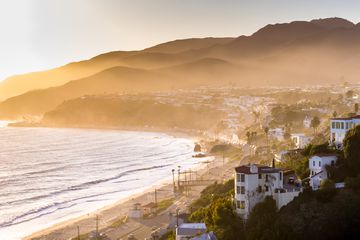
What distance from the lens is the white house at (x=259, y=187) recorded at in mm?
34094

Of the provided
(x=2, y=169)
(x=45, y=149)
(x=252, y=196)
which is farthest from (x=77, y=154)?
(x=252, y=196)

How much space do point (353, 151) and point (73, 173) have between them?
176ft

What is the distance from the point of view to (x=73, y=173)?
82625 mm

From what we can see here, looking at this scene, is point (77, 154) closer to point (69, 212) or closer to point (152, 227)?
point (69, 212)

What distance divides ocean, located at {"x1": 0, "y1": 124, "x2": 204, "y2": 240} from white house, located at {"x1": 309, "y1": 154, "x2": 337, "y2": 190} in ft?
86.5

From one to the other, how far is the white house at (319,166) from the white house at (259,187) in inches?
119

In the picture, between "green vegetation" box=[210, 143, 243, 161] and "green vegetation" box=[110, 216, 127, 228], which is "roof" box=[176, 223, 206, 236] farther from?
"green vegetation" box=[210, 143, 243, 161]

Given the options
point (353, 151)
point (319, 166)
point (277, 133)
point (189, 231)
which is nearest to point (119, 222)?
point (189, 231)

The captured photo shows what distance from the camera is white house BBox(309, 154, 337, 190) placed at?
1462 inches

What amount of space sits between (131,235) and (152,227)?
3.23m

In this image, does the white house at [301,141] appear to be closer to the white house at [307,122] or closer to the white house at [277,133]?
the white house at [277,133]

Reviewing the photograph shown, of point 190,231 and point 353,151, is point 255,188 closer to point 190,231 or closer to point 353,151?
point 190,231

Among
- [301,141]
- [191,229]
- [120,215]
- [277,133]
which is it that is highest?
[301,141]

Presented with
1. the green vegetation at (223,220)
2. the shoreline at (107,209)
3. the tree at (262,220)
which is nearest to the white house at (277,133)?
the shoreline at (107,209)
